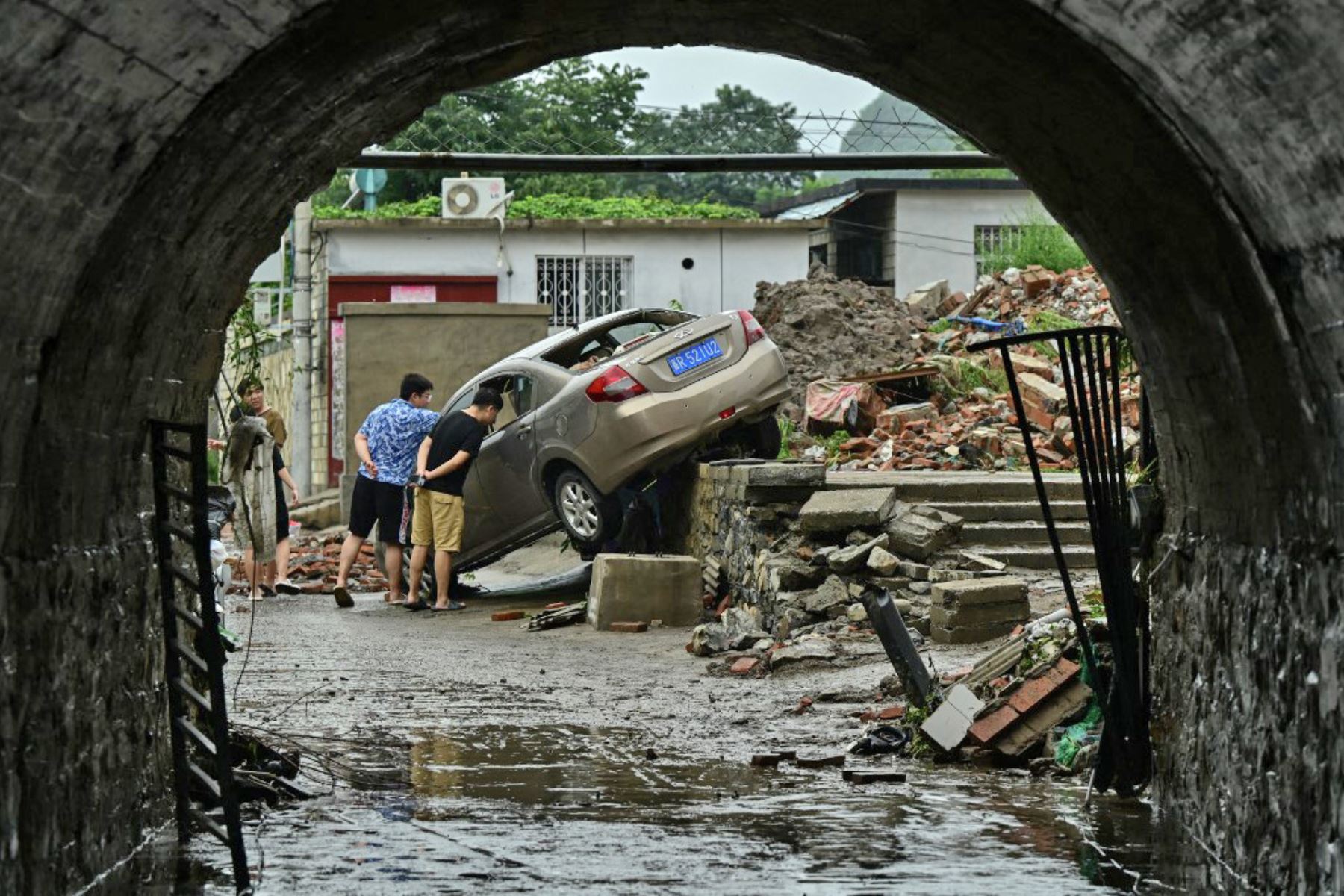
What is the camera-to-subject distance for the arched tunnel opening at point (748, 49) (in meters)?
4.29

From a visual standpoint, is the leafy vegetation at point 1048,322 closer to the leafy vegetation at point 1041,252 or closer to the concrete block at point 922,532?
the leafy vegetation at point 1041,252

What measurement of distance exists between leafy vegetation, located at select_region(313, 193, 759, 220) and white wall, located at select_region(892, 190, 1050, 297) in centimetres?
334

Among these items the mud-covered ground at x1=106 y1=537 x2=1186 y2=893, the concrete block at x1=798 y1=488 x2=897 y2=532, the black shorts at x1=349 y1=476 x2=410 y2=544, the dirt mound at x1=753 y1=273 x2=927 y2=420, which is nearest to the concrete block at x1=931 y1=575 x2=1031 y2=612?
the mud-covered ground at x1=106 y1=537 x2=1186 y2=893

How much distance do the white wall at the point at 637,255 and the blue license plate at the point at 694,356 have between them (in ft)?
51.9

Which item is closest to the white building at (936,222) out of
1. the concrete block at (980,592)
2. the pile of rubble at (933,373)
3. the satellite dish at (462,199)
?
the pile of rubble at (933,373)

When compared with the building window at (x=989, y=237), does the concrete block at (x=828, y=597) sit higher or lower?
lower

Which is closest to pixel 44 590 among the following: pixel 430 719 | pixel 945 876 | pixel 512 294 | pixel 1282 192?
pixel 945 876

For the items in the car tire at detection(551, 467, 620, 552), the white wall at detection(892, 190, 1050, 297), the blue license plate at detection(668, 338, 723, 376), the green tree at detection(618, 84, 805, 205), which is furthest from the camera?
the green tree at detection(618, 84, 805, 205)

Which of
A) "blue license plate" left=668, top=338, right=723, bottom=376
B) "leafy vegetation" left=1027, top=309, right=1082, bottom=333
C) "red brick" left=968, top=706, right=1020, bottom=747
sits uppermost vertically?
"leafy vegetation" left=1027, top=309, right=1082, bottom=333

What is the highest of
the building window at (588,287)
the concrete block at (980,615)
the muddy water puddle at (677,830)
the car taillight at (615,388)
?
the building window at (588,287)

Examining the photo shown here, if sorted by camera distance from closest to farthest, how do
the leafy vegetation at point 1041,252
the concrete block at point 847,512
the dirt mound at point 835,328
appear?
the concrete block at point 847,512, the dirt mound at point 835,328, the leafy vegetation at point 1041,252

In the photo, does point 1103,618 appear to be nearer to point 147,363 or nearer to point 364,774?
point 364,774

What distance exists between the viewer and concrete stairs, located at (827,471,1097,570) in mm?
14938

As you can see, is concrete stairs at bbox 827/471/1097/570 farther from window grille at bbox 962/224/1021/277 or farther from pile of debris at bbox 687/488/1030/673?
window grille at bbox 962/224/1021/277
